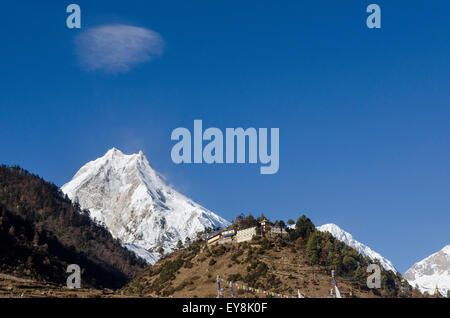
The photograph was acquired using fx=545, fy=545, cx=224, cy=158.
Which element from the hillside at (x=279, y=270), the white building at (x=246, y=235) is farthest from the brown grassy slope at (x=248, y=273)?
the white building at (x=246, y=235)

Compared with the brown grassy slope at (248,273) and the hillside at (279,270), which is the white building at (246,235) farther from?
the brown grassy slope at (248,273)

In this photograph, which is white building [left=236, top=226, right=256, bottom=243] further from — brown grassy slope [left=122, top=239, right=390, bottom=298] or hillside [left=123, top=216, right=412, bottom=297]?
brown grassy slope [left=122, top=239, right=390, bottom=298]

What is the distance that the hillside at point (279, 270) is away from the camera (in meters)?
137

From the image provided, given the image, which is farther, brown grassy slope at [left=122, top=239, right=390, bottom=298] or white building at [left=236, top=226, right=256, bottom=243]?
white building at [left=236, top=226, right=256, bottom=243]

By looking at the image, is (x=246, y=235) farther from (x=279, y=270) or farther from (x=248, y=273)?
(x=279, y=270)

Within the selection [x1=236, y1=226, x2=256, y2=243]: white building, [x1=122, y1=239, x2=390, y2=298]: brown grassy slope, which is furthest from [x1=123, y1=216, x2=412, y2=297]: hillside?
[x1=236, y1=226, x2=256, y2=243]: white building

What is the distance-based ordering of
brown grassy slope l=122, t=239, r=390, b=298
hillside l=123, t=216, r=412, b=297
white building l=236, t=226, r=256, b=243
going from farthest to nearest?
white building l=236, t=226, r=256, b=243, hillside l=123, t=216, r=412, b=297, brown grassy slope l=122, t=239, r=390, b=298

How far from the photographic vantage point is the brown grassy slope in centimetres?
13475

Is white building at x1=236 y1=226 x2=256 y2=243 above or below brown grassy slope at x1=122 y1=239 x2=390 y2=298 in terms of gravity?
above

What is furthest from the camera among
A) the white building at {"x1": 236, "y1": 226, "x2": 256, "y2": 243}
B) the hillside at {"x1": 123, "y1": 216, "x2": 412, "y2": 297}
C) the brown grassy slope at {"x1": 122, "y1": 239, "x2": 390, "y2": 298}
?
the white building at {"x1": 236, "y1": 226, "x2": 256, "y2": 243}
